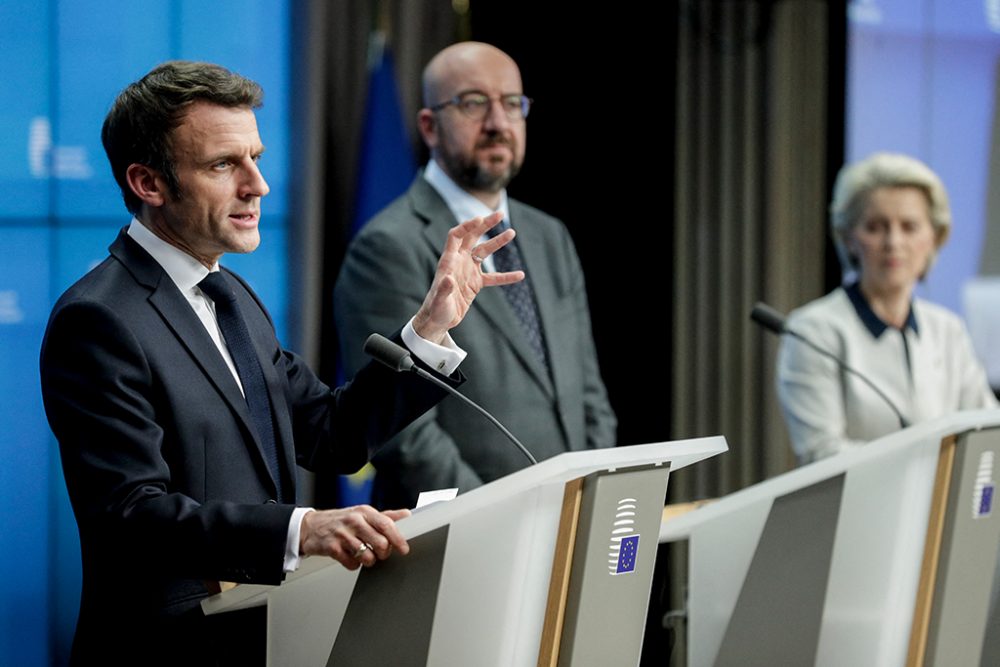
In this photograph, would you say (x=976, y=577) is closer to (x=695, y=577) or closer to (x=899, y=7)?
(x=695, y=577)

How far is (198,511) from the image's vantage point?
1843 millimetres

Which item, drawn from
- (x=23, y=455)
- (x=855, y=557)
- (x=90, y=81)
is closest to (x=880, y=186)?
(x=855, y=557)

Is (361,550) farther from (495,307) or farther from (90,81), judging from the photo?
(90,81)

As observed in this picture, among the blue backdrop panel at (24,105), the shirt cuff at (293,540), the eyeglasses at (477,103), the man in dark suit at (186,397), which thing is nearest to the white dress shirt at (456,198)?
the eyeglasses at (477,103)

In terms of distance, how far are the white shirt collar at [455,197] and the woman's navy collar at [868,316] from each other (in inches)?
42.8

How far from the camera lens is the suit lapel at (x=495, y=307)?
3.01 meters

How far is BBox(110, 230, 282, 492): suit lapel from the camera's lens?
Answer: 2.00m

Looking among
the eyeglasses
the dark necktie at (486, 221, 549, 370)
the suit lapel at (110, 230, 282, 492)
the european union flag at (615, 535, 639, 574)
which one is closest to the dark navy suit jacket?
the suit lapel at (110, 230, 282, 492)

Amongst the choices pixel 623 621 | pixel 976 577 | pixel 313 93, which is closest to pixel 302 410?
pixel 623 621

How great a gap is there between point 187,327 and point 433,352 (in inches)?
15.4

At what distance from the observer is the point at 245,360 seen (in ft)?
6.91

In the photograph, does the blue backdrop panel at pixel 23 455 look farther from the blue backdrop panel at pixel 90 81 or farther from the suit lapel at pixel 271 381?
the suit lapel at pixel 271 381

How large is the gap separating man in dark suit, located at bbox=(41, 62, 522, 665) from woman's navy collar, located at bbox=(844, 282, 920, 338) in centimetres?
172

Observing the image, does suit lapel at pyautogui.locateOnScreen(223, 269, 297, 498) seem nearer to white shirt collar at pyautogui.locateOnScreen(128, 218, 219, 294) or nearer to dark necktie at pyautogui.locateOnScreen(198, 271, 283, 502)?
dark necktie at pyautogui.locateOnScreen(198, 271, 283, 502)
